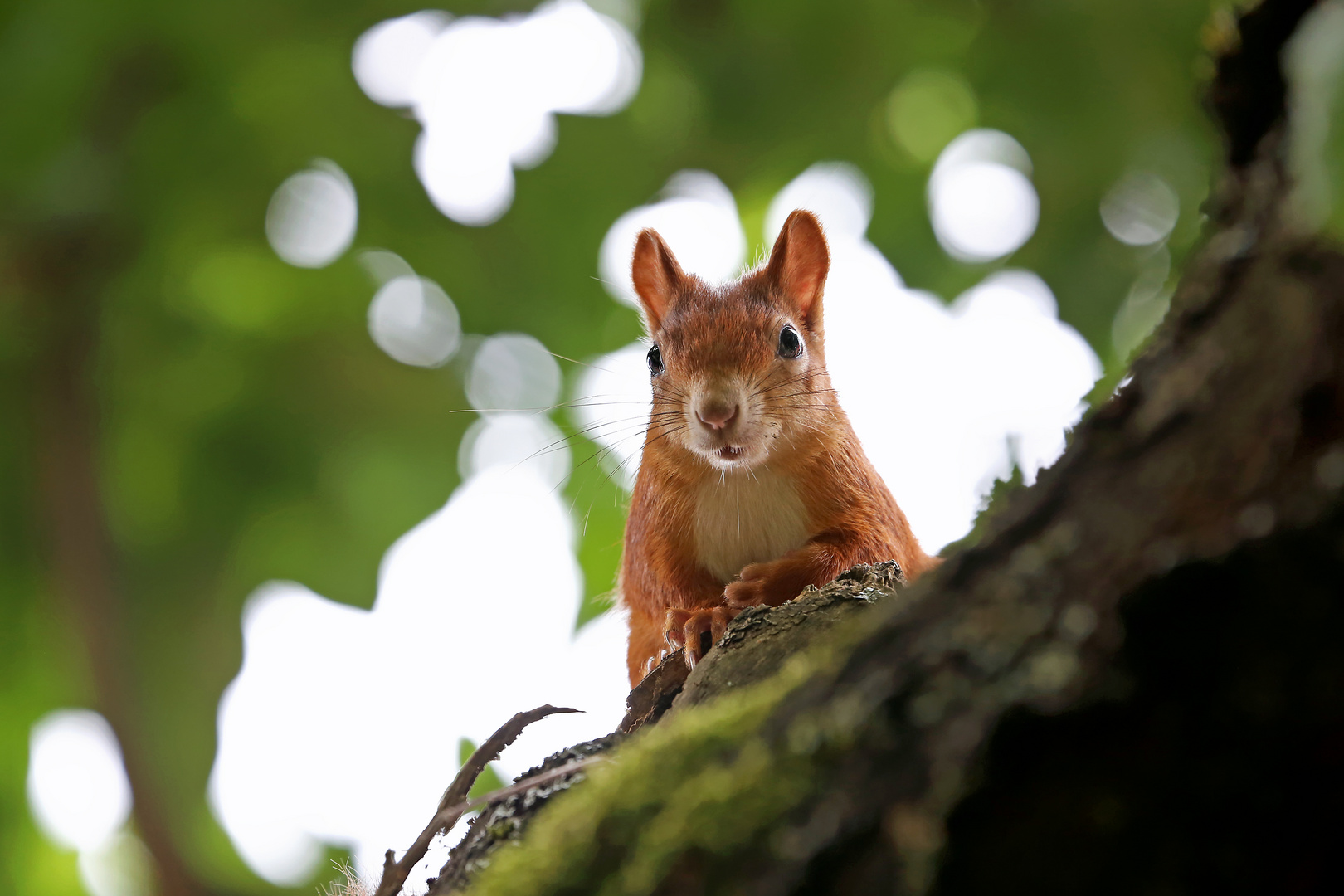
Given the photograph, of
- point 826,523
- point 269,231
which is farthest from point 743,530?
point 269,231

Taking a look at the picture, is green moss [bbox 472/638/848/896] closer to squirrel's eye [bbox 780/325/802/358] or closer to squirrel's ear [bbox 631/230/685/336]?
squirrel's eye [bbox 780/325/802/358]

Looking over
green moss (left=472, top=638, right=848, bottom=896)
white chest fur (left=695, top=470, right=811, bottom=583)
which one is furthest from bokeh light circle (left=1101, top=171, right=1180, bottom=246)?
green moss (left=472, top=638, right=848, bottom=896)

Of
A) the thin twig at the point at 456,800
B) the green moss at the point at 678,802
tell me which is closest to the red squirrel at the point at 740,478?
the thin twig at the point at 456,800

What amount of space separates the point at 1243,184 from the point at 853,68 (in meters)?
3.45

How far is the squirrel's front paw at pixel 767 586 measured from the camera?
82.7 inches

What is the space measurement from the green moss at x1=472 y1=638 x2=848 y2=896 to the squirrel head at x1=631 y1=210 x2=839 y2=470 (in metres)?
1.49

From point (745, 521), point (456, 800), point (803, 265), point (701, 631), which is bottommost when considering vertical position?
point (456, 800)

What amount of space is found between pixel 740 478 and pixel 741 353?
0.38 metres

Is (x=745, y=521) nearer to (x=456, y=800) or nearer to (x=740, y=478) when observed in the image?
(x=740, y=478)

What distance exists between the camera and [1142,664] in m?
0.63

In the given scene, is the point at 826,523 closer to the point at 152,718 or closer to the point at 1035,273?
the point at 1035,273

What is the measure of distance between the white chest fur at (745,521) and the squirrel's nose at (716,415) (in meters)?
0.21

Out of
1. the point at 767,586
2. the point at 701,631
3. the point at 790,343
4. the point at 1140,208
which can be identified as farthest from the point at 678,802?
the point at 1140,208

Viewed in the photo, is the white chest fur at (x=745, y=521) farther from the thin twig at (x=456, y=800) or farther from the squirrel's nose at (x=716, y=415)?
the thin twig at (x=456, y=800)
